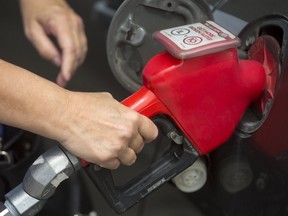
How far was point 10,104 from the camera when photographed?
18.7 inches

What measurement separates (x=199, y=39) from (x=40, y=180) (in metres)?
0.29

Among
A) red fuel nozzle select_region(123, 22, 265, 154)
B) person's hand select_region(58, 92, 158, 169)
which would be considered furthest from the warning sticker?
person's hand select_region(58, 92, 158, 169)

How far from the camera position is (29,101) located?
0.48 m

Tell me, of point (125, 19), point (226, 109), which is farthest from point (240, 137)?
point (125, 19)

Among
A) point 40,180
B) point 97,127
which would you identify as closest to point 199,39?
point 97,127

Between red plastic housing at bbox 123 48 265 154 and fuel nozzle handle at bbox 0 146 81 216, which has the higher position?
red plastic housing at bbox 123 48 265 154

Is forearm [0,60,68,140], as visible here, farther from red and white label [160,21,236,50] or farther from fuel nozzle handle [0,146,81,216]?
red and white label [160,21,236,50]

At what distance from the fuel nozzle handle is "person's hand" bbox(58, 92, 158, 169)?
3cm

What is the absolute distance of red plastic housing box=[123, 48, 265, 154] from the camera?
1.77 feet

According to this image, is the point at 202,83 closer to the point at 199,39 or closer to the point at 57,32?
the point at 199,39

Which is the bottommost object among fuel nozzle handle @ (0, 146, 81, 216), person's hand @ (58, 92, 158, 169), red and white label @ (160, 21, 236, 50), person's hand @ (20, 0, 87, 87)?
fuel nozzle handle @ (0, 146, 81, 216)

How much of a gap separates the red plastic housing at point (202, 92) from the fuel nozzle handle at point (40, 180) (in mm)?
117

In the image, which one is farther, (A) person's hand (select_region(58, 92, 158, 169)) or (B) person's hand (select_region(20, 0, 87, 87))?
(B) person's hand (select_region(20, 0, 87, 87))

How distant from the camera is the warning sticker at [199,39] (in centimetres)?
52
